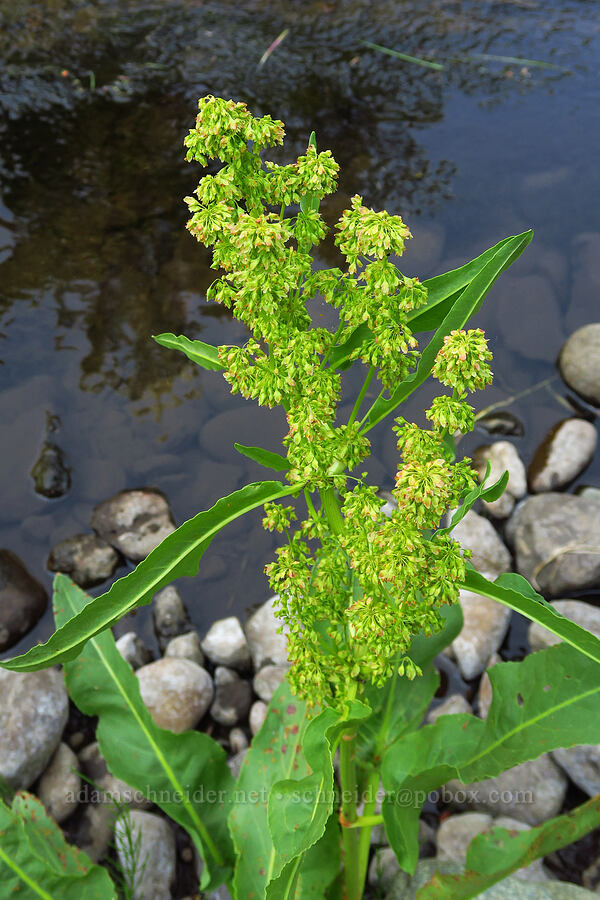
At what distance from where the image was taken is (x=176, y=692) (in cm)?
397

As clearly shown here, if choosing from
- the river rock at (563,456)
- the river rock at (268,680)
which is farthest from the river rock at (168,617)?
the river rock at (563,456)

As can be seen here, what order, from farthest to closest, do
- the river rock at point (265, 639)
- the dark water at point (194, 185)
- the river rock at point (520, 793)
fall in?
the dark water at point (194, 185), the river rock at point (265, 639), the river rock at point (520, 793)

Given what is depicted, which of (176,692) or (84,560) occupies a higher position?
(84,560)

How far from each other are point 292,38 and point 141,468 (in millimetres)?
5125

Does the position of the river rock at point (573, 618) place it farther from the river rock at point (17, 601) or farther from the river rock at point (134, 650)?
the river rock at point (17, 601)

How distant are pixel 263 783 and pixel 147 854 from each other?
0.77 metres

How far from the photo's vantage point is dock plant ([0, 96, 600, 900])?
1716 mm

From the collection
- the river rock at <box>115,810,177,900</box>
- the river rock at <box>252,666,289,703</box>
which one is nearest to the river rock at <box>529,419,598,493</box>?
the river rock at <box>252,666,289,703</box>

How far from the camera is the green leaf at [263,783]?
9.23 ft

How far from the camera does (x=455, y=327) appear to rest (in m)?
1.98

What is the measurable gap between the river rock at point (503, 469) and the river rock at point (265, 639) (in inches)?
61.1

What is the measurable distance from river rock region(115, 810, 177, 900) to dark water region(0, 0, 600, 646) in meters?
1.21

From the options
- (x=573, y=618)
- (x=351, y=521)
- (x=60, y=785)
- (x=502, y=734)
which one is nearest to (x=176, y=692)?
(x=60, y=785)

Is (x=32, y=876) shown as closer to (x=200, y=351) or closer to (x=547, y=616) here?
(x=200, y=351)
